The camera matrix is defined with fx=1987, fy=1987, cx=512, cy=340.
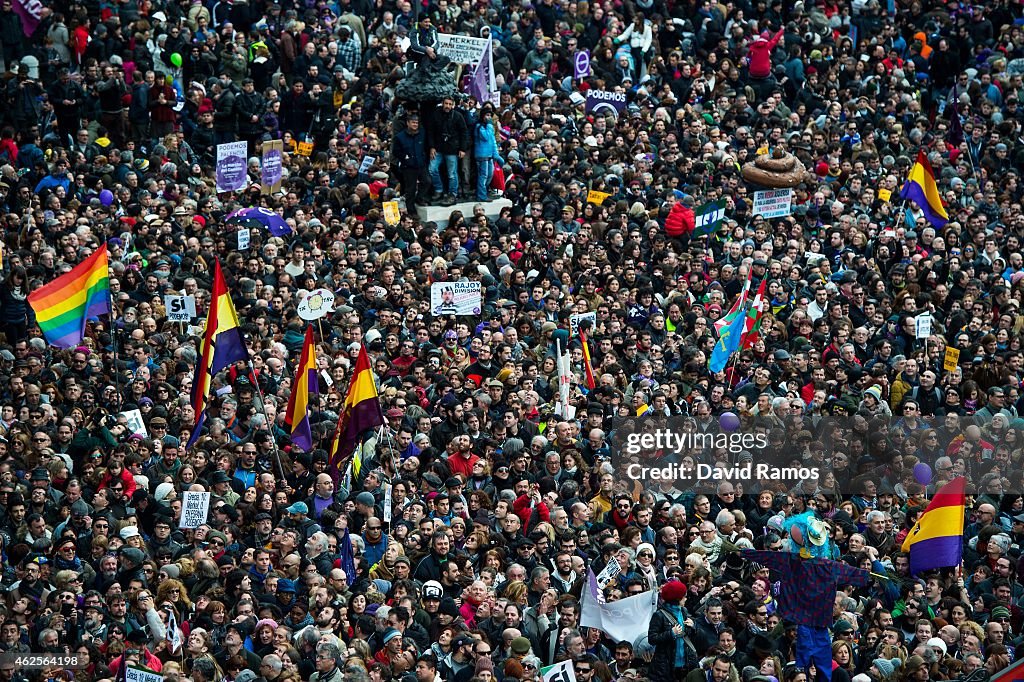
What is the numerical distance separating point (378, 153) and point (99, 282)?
7.35 metres

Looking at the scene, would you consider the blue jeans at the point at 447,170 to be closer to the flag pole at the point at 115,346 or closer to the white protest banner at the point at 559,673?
the flag pole at the point at 115,346

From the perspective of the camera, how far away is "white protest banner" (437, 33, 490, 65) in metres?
27.1

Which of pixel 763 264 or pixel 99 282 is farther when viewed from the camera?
pixel 763 264

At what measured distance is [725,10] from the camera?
32.0m

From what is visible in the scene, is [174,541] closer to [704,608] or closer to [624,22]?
[704,608]

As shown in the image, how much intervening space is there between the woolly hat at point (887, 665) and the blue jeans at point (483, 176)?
36.1 feet

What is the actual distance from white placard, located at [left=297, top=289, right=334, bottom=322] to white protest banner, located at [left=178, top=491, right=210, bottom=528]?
4374 millimetres

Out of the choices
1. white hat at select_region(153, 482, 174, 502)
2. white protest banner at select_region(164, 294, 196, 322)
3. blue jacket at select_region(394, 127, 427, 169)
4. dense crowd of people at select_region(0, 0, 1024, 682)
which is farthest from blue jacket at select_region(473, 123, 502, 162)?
white hat at select_region(153, 482, 174, 502)

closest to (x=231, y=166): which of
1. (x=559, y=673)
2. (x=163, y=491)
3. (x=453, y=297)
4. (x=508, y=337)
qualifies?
(x=453, y=297)

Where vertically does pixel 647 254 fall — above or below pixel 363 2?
below

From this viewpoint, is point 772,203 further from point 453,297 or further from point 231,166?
point 231,166

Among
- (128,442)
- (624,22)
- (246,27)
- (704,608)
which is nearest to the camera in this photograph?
(704,608)

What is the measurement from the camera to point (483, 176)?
25.4 meters

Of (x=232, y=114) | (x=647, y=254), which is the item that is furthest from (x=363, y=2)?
(x=647, y=254)
